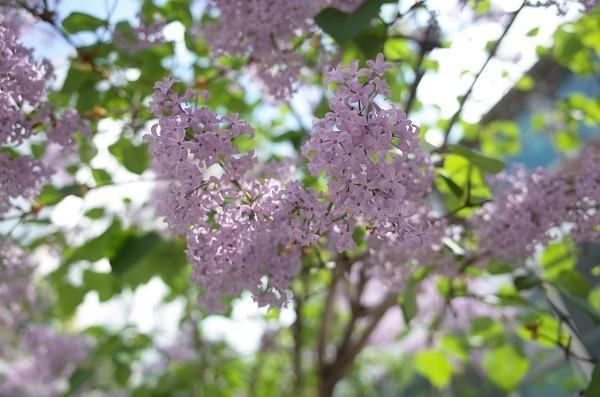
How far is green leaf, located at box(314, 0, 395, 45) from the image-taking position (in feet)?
3.59

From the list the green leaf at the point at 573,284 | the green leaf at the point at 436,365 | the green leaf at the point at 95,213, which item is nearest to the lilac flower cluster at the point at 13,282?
the green leaf at the point at 95,213

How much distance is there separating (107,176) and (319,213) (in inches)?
36.7

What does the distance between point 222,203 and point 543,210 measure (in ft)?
2.42

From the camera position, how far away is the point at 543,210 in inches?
47.0

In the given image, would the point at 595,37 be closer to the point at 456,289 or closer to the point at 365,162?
the point at 456,289

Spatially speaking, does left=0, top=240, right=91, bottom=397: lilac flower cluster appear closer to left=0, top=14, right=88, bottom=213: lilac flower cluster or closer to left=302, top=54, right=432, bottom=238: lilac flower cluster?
left=0, top=14, right=88, bottom=213: lilac flower cluster

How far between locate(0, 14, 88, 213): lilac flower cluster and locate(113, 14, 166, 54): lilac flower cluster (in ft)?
1.08

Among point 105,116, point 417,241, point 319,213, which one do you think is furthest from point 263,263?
point 105,116

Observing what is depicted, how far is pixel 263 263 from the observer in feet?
3.21

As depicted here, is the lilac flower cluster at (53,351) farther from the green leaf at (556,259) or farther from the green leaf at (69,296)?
the green leaf at (556,259)

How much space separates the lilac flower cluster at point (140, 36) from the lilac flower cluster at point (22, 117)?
0.33m

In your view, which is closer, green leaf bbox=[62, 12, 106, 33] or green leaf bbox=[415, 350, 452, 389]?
green leaf bbox=[62, 12, 106, 33]

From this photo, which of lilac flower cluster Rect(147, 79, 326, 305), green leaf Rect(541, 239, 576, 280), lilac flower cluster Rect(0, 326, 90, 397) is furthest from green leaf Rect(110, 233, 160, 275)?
lilac flower cluster Rect(0, 326, 90, 397)

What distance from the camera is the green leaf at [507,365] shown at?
2.11 metres
